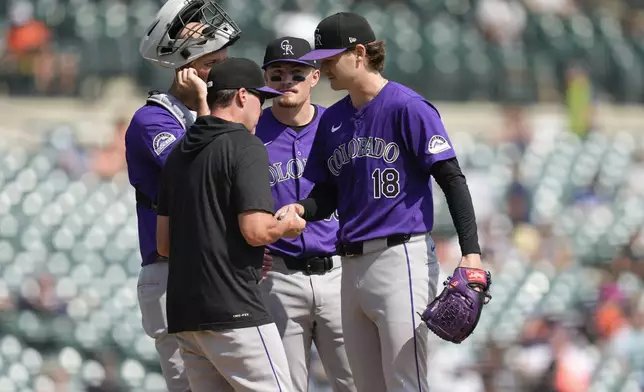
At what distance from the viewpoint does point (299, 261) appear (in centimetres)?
471

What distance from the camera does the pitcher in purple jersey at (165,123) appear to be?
4.30 m

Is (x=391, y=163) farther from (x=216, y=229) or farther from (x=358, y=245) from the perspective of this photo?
(x=216, y=229)

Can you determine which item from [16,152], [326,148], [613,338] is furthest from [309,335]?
[16,152]

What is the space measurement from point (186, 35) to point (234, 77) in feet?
2.22

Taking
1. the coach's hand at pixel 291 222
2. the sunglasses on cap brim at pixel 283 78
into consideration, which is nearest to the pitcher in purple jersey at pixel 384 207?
the coach's hand at pixel 291 222

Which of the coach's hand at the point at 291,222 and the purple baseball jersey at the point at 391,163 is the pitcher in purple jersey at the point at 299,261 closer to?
the purple baseball jersey at the point at 391,163

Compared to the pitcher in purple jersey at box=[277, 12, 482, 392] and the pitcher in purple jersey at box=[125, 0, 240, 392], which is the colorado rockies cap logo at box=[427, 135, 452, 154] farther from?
the pitcher in purple jersey at box=[125, 0, 240, 392]

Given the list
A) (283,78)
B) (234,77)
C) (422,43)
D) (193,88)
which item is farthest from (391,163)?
(422,43)

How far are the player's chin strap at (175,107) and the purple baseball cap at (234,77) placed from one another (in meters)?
0.49

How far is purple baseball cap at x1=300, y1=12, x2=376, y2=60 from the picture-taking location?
4.21 metres

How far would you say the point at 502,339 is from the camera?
8.90 meters

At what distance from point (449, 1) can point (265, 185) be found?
36.1 feet

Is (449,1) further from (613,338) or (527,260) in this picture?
(613,338)

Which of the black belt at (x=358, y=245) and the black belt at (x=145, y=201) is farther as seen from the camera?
the black belt at (x=145, y=201)
